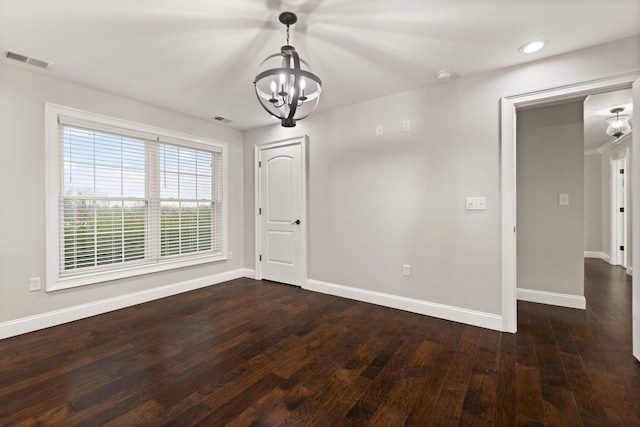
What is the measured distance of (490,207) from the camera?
2811 millimetres

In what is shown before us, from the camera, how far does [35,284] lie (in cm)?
281

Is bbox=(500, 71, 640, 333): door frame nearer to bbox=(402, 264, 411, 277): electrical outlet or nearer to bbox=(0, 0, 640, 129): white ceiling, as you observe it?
bbox=(0, 0, 640, 129): white ceiling

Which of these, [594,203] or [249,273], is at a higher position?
[594,203]

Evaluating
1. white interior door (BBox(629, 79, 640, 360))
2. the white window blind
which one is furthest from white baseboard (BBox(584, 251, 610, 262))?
the white window blind

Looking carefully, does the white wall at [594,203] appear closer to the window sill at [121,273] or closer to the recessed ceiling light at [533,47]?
the recessed ceiling light at [533,47]

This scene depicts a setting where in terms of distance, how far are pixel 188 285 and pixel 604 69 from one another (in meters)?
5.06

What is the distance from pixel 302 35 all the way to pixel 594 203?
7869 mm

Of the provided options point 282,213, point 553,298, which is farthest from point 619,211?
point 282,213

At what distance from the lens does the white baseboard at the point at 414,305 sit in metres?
2.81

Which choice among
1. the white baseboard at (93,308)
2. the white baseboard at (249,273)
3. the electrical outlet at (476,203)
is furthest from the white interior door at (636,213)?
the white baseboard at (93,308)

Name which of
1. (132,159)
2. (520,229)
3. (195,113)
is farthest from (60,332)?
(520,229)

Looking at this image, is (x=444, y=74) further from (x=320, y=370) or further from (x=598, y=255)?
(x=598, y=255)

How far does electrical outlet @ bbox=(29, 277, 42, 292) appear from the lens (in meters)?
2.79

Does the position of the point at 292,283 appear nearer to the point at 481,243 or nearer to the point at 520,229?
the point at 481,243
